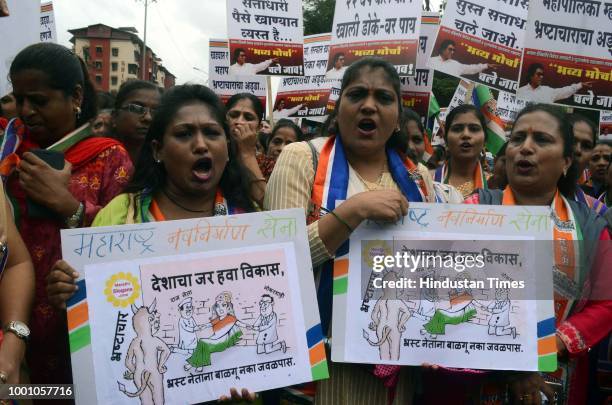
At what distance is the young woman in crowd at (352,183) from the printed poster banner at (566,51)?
2.46 m

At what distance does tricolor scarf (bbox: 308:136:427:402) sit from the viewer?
7.37 feet

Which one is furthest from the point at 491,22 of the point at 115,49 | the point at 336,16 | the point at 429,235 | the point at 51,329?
the point at 115,49

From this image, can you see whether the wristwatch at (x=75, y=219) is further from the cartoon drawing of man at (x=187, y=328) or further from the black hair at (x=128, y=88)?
the black hair at (x=128, y=88)

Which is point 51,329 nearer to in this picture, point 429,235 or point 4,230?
point 4,230

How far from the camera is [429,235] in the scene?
2242 millimetres

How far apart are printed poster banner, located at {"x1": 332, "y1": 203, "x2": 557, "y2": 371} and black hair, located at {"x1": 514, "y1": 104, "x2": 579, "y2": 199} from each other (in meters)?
0.68

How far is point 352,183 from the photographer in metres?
2.41

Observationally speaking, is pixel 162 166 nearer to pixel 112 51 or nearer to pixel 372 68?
pixel 372 68

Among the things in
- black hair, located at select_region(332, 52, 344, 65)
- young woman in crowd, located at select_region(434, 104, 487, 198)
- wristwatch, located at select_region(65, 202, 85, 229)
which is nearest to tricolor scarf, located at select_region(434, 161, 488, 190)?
young woman in crowd, located at select_region(434, 104, 487, 198)

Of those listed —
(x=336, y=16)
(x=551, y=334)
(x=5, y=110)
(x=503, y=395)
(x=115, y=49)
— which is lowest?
(x=503, y=395)

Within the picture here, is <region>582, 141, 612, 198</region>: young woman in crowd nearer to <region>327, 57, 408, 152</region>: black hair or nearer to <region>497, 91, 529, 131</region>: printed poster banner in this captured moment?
<region>497, 91, 529, 131</region>: printed poster banner

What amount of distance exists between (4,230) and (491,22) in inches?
193

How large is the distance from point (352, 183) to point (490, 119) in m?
4.26

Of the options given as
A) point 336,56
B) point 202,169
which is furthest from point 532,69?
point 202,169
